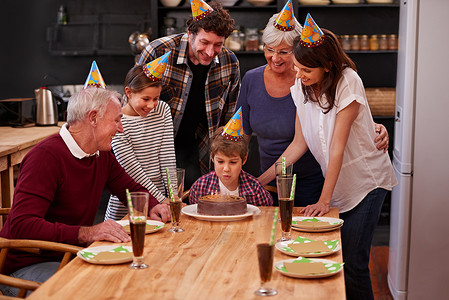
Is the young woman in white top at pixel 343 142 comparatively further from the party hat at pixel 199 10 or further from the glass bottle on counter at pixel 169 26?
the glass bottle on counter at pixel 169 26

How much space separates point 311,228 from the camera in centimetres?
226

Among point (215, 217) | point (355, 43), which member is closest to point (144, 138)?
point (215, 217)

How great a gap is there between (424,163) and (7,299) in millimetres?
2537

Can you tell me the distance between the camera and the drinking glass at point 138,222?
1.81 meters

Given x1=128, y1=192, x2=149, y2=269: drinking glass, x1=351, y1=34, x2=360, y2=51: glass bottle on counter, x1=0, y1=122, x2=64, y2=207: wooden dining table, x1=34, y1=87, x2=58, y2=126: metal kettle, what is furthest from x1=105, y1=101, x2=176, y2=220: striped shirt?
x1=351, y1=34, x2=360, y2=51: glass bottle on counter

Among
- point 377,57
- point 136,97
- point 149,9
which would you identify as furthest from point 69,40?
point 136,97

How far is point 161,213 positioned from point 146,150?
2.16 ft

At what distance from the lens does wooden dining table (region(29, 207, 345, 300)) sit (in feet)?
5.38

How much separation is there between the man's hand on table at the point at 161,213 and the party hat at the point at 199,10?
3.46 ft

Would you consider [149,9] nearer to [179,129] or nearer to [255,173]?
[255,173]

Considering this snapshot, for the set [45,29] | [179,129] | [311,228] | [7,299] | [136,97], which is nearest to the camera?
[7,299]

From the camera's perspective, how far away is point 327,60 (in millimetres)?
2529

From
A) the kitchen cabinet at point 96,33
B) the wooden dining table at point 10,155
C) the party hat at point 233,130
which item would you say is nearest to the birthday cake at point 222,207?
the party hat at point 233,130

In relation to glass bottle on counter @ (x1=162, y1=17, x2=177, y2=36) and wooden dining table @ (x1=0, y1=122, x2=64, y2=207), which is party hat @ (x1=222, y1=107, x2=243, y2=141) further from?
glass bottle on counter @ (x1=162, y1=17, x2=177, y2=36)
